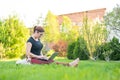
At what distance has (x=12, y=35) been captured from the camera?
32188mm

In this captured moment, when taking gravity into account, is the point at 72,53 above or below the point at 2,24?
below

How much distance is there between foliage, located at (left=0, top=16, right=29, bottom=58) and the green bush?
18.0ft

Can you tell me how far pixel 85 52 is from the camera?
26.1 metres

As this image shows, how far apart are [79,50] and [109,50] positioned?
117 inches

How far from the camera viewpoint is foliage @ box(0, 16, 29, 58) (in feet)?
106

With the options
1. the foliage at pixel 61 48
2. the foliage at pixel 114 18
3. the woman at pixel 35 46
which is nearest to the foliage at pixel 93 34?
the foliage at pixel 114 18

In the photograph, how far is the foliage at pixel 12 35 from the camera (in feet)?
106

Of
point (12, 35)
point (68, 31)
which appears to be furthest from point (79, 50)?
point (68, 31)

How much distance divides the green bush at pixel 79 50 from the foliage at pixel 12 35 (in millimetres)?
5472

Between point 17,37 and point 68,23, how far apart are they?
37.4 ft

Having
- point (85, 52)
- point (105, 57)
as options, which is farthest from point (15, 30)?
point (105, 57)

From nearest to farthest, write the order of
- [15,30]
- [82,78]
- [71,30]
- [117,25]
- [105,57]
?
[82,78] < [117,25] < [105,57] < [15,30] < [71,30]

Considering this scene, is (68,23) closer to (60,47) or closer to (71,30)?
(71,30)

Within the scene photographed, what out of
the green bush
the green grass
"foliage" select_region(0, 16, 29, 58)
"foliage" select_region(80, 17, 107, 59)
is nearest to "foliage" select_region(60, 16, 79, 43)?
"foliage" select_region(0, 16, 29, 58)
